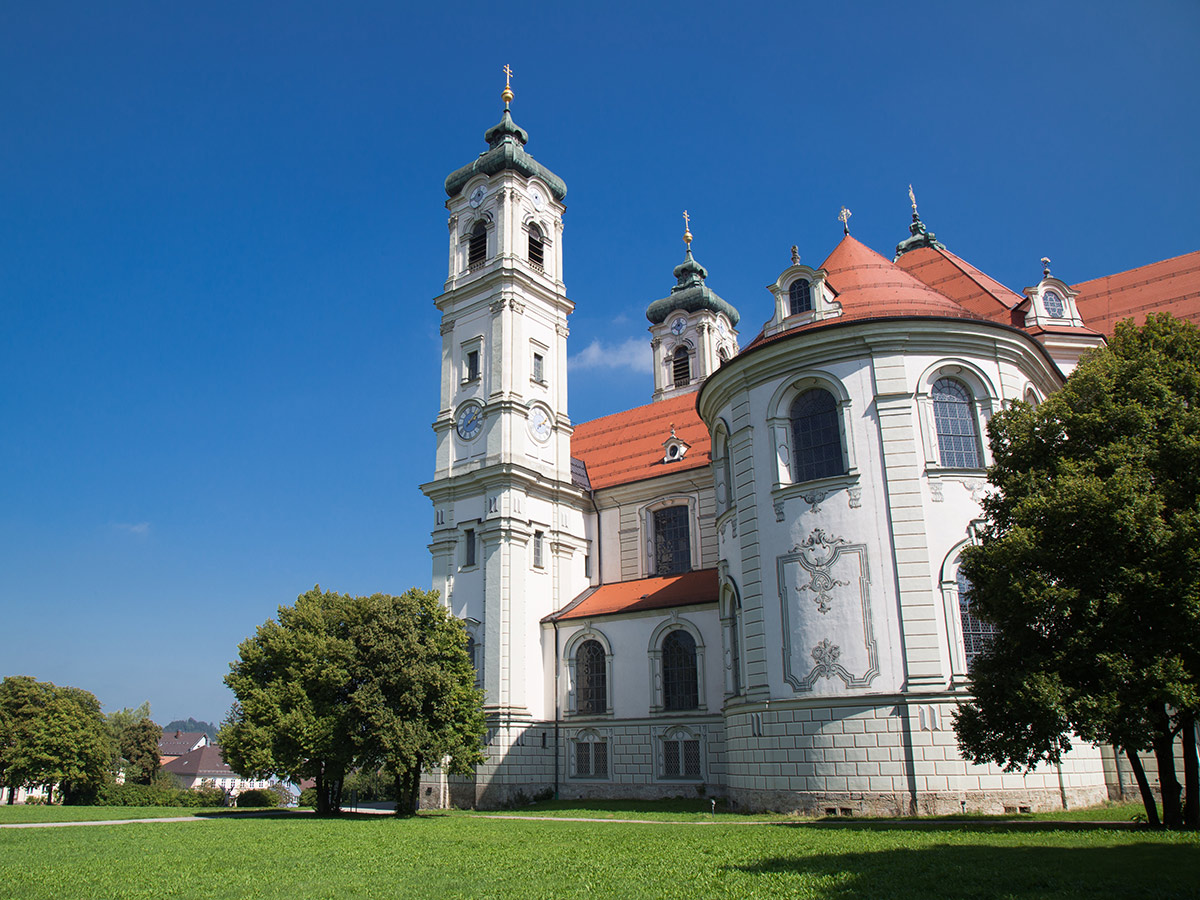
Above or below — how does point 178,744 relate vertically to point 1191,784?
below

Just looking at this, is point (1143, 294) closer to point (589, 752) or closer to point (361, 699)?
point (589, 752)

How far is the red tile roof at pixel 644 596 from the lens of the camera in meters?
33.7

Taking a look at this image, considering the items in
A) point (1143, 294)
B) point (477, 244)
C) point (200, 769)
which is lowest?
point (200, 769)

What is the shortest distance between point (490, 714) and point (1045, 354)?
2366 cm

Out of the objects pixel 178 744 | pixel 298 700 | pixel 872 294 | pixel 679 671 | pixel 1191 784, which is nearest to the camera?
pixel 1191 784

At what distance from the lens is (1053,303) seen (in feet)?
107

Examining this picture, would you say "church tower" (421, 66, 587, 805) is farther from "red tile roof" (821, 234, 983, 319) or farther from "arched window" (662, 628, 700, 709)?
"red tile roof" (821, 234, 983, 319)

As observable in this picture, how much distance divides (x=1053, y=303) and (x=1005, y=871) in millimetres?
26472

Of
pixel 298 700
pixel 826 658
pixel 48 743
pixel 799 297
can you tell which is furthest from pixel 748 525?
pixel 48 743

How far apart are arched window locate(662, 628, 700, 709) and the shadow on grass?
18.9 m

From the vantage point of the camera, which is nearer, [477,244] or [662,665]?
[662,665]

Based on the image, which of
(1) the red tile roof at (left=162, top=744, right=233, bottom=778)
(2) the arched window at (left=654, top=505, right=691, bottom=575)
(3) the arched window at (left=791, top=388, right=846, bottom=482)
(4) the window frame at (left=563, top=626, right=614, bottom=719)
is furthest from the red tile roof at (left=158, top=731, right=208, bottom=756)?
(3) the arched window at (left=791, top=388, right=846, bottom=482)

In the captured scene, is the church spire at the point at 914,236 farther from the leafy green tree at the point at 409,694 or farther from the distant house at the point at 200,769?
the distant house at the point at 200,769

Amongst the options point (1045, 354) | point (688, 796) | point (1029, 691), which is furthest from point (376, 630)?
point (1045, 354)
